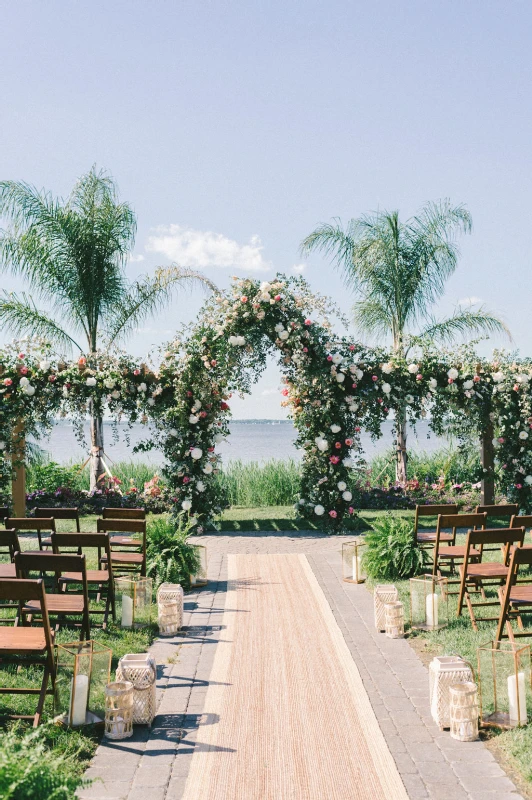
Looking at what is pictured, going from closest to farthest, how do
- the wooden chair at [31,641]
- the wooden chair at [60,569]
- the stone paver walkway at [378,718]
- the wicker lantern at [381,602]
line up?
the stone paver walkway at [378,718] → the wooden chair at [31,641] → the wooden chair at [60,569] → the wicker lantern at [381,602]

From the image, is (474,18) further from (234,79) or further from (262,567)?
(262,567)

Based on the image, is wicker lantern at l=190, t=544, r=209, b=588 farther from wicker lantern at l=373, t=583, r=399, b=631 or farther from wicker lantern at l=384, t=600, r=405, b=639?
wicker lantern at l=384, t=600, r=405, b=639

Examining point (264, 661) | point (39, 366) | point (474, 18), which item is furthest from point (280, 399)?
point (264, 661)

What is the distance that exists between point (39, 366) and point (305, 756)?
30.4 ft

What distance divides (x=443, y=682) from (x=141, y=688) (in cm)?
178

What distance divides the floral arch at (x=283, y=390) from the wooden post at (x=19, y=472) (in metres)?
0.04

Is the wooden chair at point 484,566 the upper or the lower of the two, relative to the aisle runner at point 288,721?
upper

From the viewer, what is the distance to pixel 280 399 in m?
12.8

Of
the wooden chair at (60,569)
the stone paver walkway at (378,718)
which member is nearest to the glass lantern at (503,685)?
the stone paver walkway at (378,718)

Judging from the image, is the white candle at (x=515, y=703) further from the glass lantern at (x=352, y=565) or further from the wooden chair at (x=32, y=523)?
the wooden chair at (x=32, y=523)

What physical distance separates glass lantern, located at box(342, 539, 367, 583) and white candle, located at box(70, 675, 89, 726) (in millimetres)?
4329

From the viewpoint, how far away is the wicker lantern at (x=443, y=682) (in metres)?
4.07

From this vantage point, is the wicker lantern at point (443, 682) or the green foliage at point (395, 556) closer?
the wicker lantern at point (443, 682)

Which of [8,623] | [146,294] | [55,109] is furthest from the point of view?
[146,294]
